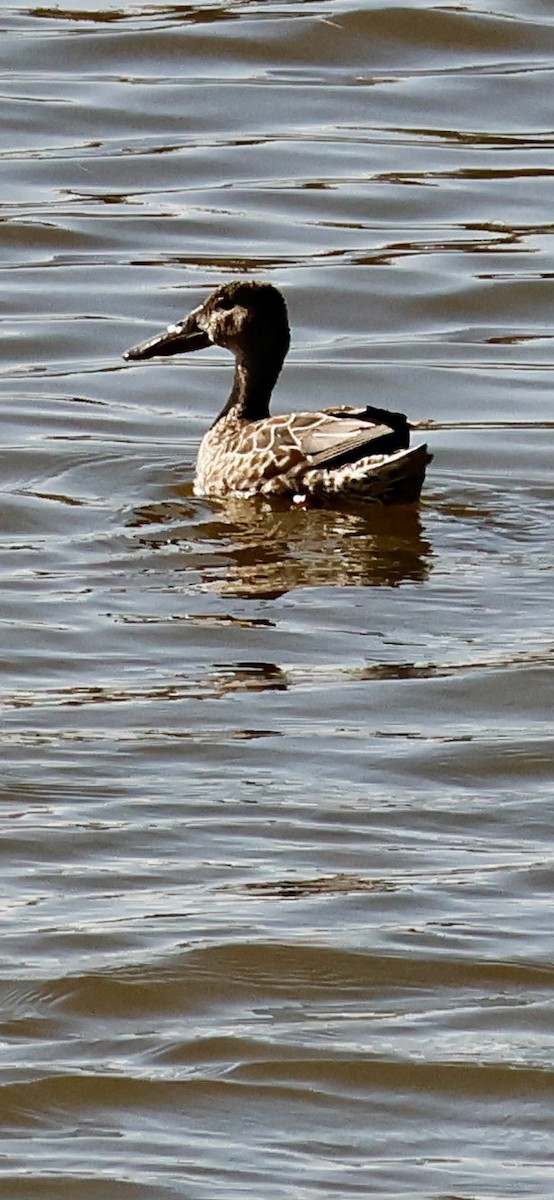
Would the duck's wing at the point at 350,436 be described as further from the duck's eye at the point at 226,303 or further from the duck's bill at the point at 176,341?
the duck's bill at the point at 176,341

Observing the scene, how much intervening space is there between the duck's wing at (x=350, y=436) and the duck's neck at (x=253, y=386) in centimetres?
77

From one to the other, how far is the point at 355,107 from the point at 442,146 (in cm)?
86

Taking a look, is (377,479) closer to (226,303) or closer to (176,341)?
(226,303)

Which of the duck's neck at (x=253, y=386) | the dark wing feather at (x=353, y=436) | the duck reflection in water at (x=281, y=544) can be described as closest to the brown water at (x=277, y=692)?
the duck reflection in water at (x=281, y=544)

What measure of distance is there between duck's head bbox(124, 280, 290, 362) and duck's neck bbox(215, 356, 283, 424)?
30 millimetres

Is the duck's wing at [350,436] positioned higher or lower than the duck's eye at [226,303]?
lower

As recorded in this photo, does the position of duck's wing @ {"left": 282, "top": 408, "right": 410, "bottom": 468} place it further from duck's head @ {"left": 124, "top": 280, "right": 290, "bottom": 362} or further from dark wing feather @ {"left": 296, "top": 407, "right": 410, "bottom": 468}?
duck's head @ {"left": 124, "top": 280, "right": 290, "bottom": 362}

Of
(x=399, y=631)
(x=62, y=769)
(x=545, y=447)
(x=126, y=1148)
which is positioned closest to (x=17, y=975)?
(x=126, y=1148)

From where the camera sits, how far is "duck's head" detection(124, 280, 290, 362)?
32.5 ft

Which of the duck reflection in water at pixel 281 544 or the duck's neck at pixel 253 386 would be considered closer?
the duck reflection in water at pixel 281 544

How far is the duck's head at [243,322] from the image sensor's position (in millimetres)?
9906

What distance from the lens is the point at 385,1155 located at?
13.5 ft

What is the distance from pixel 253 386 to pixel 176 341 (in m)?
0.47

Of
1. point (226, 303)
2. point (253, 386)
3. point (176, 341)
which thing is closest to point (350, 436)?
point (253, 386)
